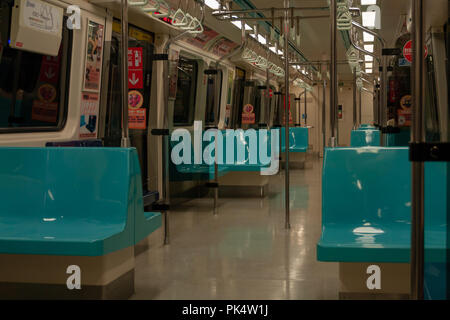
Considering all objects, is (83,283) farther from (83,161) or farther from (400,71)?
(400,71)

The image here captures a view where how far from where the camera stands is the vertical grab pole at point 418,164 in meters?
1.29

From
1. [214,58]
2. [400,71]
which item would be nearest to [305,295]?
[400,71]

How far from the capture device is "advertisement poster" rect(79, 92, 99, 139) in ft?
16.1

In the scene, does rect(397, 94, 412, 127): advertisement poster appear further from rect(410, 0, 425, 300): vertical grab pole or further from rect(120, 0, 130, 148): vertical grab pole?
rect(410, 0, 425, 300): vertical grab pole

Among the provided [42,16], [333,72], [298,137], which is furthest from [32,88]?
[298,137]

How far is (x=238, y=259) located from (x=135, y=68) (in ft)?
8.47

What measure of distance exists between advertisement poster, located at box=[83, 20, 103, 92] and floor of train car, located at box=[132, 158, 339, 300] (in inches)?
63.6

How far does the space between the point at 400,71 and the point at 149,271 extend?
386 cm

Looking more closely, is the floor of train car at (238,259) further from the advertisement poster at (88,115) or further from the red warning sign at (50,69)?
the red warning sign at (50,69)

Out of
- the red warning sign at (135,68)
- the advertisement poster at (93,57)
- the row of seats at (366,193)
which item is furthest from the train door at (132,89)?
the row of seats at (366,193)

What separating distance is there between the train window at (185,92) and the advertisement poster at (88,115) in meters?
3.07

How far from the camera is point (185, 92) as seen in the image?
853 centimetres

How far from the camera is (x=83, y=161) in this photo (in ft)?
10.8

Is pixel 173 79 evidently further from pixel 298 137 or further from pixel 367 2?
pixel 298 137
